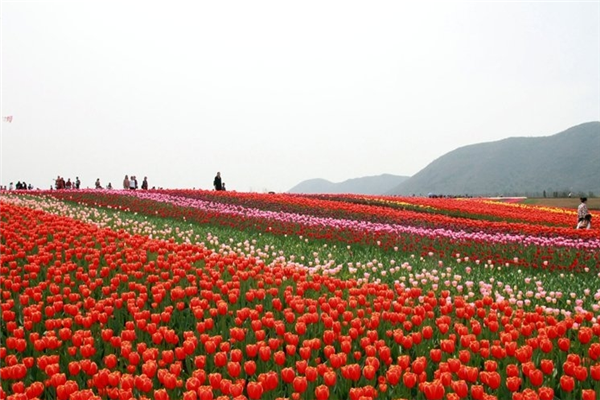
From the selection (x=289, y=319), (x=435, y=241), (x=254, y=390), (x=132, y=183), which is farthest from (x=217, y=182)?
(x=254, y=390)

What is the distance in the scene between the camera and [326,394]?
13.5ft

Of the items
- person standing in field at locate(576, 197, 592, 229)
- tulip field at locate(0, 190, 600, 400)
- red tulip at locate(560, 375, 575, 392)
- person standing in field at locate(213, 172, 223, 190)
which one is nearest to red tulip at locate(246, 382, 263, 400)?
tulip field at locate(0, 190, 600, 400)

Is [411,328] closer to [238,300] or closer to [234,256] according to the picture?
[238,300]

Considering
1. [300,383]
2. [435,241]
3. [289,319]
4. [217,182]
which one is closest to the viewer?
[300,383]

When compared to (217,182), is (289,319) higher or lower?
lower

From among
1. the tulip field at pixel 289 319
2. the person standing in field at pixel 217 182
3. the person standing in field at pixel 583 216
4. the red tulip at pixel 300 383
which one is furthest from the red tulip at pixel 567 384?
the person standing in field at pixel 217 182

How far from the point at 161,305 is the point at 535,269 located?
9.28 metres

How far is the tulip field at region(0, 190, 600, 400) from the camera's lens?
4.70m

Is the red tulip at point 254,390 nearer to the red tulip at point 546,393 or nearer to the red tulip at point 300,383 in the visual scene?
the red tulip at point 300,383

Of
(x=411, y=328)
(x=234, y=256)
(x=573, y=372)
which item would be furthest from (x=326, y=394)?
(x=234, y=256)

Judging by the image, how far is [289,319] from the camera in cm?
620

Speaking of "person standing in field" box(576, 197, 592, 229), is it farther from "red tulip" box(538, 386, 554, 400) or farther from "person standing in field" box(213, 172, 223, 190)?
"person standing in field" box(213, 172, 223, 190)

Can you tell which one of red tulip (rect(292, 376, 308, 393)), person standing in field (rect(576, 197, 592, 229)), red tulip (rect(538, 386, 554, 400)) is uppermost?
person standing in field (rect(576, 197, 592, 229))

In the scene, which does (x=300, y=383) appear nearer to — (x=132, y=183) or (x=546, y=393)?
(x=546, y=393)
